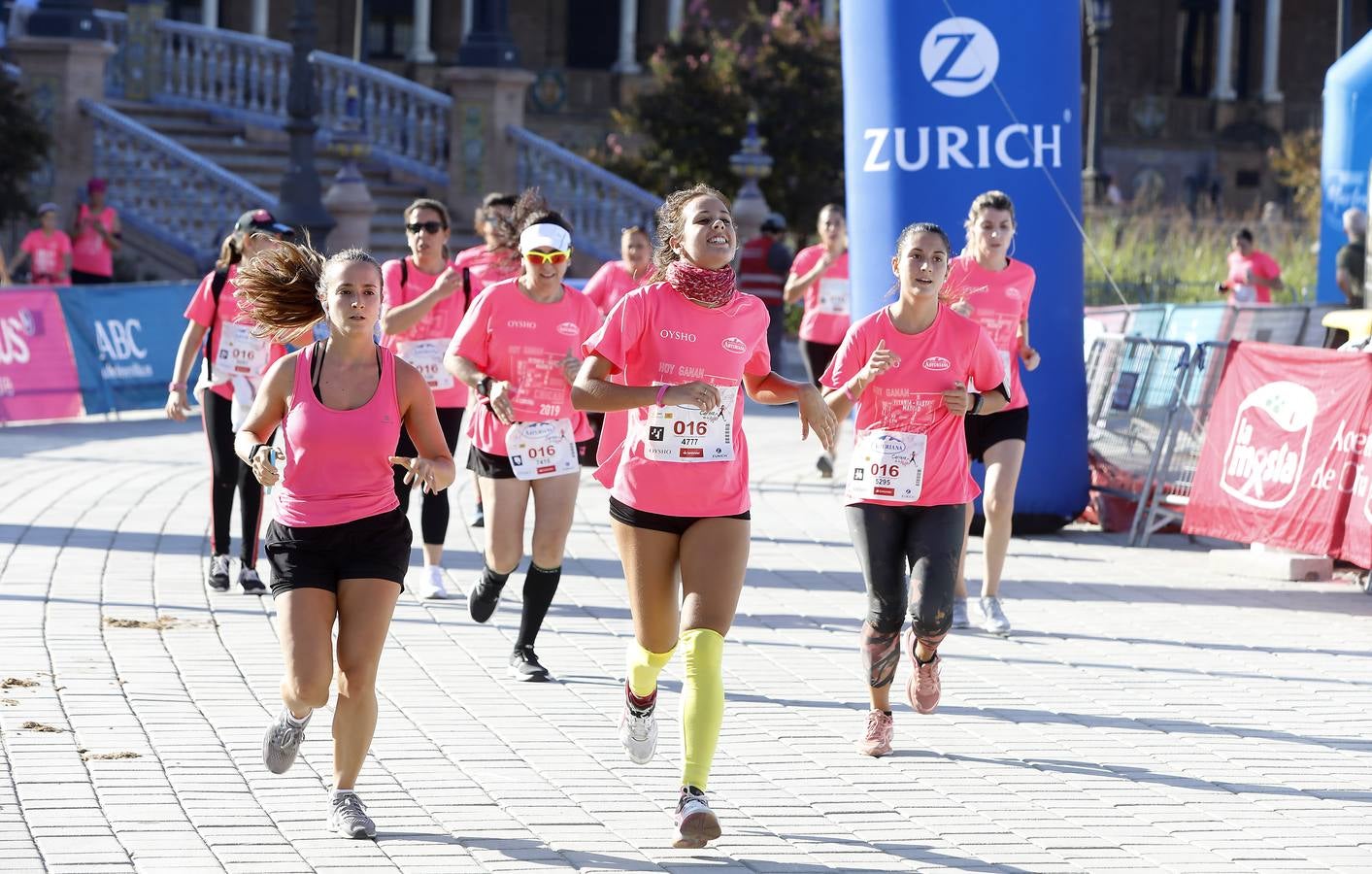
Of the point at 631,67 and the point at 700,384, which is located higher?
the point at 631,67

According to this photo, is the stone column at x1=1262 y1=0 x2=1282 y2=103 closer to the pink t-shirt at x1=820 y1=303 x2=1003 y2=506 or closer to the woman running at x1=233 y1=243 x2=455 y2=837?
the pink t-shirt at x1=820 y1=303 x2=1003 y2=506

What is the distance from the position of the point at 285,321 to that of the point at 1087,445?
7381 mm

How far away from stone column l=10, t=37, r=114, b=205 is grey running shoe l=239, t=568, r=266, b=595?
1623 centimetres

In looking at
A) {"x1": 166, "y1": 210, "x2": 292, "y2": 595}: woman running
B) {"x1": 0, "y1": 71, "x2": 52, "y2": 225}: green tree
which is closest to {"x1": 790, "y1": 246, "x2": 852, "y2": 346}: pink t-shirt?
{"x1": 166, "y1": 210, "x2": 292, "y2": 595}: woman running

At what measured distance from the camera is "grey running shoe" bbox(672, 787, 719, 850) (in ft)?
19.1

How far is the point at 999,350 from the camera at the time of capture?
937cm

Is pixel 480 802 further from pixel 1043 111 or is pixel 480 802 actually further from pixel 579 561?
pixel 1043 111

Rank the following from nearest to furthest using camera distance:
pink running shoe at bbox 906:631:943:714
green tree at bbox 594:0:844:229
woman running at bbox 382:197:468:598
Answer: pink running shoe at bbox 906:631:943:714, woman running at bbox 382:197:468:598, green tree at bbox 594:0:844:229

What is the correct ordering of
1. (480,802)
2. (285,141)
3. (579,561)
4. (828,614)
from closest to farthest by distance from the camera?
(480,802) < (828,614) < (579,561) < (285,141)

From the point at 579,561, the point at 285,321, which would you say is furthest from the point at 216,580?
the point at 285,321

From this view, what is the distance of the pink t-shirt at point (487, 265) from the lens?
31.4 feet

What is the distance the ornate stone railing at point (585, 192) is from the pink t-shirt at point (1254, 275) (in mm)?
7529

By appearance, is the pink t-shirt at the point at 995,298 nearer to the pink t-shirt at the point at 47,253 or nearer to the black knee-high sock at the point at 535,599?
the black knee-high sock at the point at 535,599

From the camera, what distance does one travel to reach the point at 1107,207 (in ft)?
98.2
